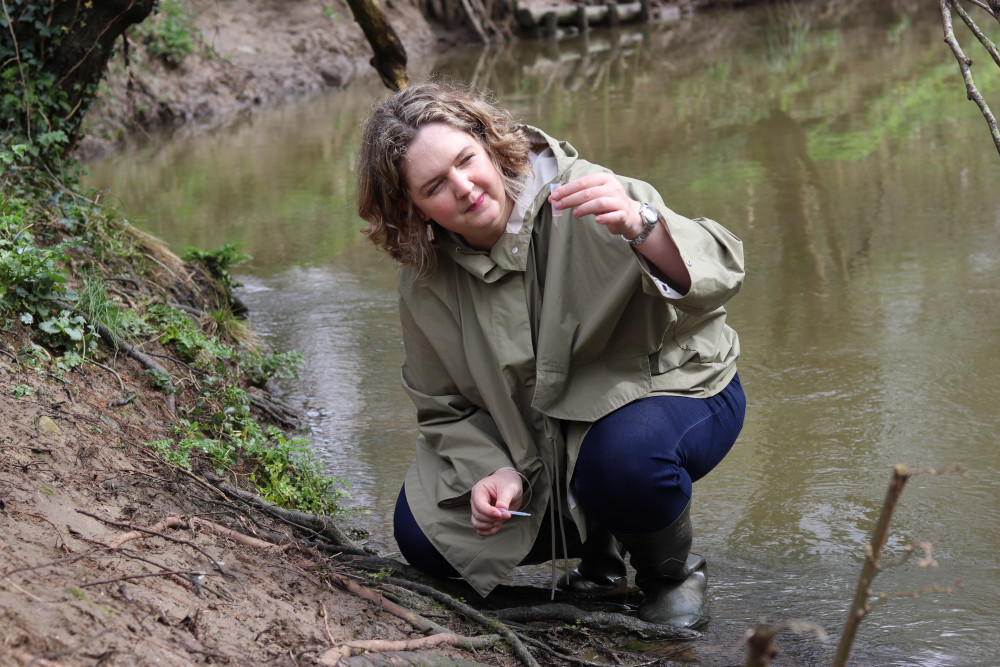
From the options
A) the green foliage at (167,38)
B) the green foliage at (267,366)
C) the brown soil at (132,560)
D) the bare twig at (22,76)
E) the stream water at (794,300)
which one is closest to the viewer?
the brown soil at (132,560)

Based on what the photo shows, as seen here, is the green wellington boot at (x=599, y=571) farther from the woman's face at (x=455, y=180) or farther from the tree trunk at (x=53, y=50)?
the tree trunk at (x=53, y=50)

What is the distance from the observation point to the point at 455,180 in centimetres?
221

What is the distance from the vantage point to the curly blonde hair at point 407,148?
2.26 metres

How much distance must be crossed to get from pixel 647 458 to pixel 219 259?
9.94 feet

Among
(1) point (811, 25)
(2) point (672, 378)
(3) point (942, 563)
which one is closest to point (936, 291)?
(3) point (942, 563)

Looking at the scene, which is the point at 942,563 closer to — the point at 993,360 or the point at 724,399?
the point at 724,399

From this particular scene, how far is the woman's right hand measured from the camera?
2.21 m

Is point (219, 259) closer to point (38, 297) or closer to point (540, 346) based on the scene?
point (38, 297)

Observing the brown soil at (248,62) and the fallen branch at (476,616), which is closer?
the fallen branch at (476,616)

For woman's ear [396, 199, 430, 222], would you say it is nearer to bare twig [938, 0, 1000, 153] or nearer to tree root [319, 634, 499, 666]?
tree root [319, 634, 499, 666]

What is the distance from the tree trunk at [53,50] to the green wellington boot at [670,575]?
3206 millimetres

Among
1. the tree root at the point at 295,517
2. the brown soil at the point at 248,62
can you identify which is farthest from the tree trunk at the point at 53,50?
the brown soil at the point at 248,62

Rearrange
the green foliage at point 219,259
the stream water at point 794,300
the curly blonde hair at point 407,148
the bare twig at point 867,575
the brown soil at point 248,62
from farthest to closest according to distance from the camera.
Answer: the brown soil at point 248,62
the green foliage at point 219,259
the stream water at point 794,300
the curly blonde hair at point 407,148
the bare twig at point 867,575

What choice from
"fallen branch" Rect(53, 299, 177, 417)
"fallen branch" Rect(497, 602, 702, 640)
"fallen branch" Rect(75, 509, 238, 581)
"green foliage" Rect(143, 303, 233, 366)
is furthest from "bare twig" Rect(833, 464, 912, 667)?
"green foliage" Rect(143, 303, 233, 366)
